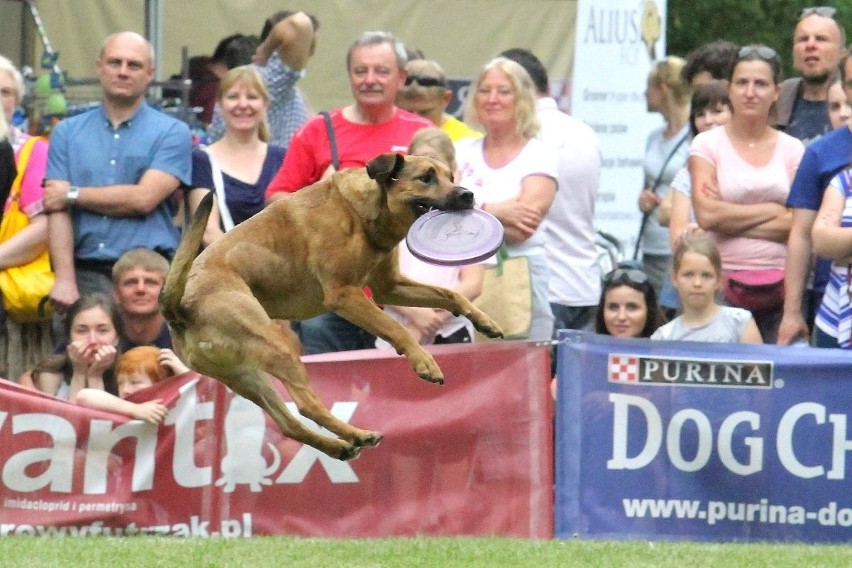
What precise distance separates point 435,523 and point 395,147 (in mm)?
1926

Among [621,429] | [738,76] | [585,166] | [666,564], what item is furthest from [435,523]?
[738,76]

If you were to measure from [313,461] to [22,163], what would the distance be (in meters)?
2.51

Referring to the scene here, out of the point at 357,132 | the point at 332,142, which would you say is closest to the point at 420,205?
the point at 332,142

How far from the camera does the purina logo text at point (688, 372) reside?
8.20 m

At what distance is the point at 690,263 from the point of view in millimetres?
8469

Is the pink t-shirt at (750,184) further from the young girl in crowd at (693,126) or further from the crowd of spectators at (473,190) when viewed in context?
the young girl in crowd at (693,126)

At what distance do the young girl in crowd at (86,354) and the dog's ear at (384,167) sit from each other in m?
3.03

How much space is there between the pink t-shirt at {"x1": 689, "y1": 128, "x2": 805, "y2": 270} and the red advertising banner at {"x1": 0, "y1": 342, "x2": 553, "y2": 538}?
1298 millimetres

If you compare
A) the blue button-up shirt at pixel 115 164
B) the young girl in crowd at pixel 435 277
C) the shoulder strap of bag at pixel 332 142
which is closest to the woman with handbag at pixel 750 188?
the young girl in crowd at pixel 435 277

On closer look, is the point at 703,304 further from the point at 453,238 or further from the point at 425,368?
the point at 425,368

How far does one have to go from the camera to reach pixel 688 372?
8.27 meters

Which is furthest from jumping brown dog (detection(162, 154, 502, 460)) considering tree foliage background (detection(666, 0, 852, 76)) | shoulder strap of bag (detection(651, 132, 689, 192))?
tree foliage background (detection(666, 0, 852, 76))

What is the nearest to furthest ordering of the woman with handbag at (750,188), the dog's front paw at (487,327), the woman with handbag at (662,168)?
the dog's front paw at (487,327) < the woman with handbag at (750,188) < the woman with handbag at (662,168)

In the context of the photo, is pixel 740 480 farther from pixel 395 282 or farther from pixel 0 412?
pixel 0 412
